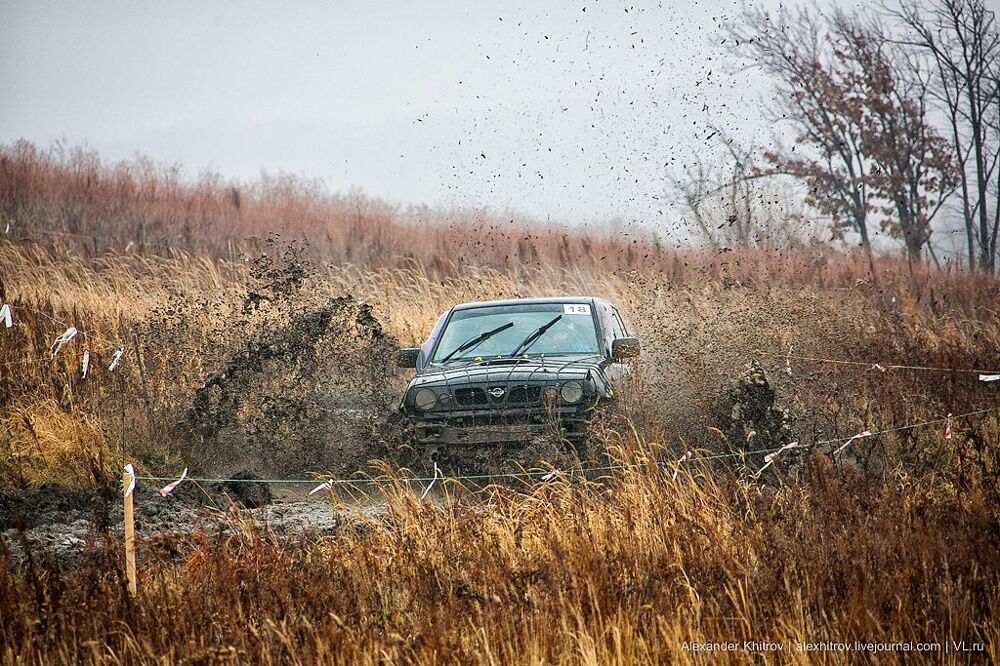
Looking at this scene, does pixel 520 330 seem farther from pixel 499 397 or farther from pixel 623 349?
pixel 499 397

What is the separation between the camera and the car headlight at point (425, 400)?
8.75 meters

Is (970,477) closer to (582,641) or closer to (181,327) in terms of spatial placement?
(582,641)

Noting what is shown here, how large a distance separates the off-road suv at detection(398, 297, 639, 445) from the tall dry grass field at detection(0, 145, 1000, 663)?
0.43 m

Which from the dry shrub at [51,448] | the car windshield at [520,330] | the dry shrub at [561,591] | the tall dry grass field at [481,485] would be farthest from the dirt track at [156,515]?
the car windshield at [520,330]

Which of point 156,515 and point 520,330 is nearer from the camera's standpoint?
point 156,515

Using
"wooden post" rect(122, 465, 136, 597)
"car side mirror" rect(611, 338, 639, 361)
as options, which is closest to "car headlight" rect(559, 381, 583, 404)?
"car side mirror" rect(611, 338, 639, 361)

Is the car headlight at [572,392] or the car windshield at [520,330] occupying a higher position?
the car windshield at [520,330]

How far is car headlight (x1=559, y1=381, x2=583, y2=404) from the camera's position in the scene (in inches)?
335

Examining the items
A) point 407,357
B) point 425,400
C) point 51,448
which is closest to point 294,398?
point 407,357

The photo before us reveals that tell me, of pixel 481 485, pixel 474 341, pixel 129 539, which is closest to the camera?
pixel 129 539

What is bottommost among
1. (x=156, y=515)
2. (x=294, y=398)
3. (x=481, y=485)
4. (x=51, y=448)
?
(x=481, y=485)

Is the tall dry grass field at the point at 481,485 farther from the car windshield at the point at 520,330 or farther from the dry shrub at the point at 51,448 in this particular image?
the car windshield at the point at 520,330

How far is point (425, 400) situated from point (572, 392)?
1.18m

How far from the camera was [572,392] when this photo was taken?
8516 millimetres
